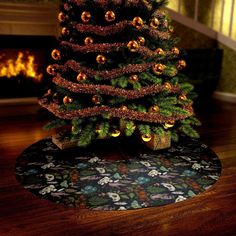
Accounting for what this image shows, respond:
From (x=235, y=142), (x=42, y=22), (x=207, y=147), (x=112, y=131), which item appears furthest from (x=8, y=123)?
(x=235, y=142)

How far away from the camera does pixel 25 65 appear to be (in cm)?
351

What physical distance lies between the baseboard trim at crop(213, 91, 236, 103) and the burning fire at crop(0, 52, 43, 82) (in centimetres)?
234

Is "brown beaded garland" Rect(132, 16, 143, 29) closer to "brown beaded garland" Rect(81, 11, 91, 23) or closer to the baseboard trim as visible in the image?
"brown beaded garland" Rect(81, 11, 91, 23)

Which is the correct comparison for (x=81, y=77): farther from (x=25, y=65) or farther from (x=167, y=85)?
(x=25, y=65)

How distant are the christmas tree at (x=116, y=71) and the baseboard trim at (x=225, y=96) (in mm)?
2133

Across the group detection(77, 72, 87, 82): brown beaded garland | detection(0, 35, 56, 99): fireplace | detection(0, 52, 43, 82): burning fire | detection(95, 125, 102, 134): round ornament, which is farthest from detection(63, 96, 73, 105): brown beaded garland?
detection(0, 52, 43, 82): burning fire

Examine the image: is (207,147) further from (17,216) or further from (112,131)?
(17,216)

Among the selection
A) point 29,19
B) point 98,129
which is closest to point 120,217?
point 98,129

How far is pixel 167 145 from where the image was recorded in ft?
8.16

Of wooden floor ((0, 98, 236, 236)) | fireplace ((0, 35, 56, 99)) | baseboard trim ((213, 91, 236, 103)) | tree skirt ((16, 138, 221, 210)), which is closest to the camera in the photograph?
wooden floor ((0, 98, 236, 236))

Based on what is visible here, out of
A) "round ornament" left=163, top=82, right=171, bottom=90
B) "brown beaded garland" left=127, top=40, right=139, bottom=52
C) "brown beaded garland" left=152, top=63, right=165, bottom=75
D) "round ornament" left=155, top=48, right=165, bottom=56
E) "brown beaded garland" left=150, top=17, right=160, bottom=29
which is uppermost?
"brown beaded garland" left=150, top=17, right=160, bottom=29

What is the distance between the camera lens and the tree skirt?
1776mm

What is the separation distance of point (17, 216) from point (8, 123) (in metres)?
1.65

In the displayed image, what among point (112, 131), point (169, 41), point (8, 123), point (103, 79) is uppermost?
point (169, 41)
